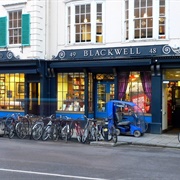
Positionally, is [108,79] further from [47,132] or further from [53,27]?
[47,132]

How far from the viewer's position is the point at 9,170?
955cm

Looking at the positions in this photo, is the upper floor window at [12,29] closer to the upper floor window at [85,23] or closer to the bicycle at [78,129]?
the upper floor window at [85,23]

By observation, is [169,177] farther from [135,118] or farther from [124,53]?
[124,53]

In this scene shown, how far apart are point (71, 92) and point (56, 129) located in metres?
4.68

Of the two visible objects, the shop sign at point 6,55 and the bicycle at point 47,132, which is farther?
the shop sign at point 6,55

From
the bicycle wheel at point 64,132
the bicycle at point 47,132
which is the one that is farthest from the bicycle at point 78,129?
the bicycle at point 47,132

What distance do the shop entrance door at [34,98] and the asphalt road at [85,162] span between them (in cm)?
525

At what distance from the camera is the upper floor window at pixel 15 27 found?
21.3 metres

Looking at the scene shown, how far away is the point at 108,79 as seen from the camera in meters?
20.4

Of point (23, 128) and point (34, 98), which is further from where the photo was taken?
point (34, 98)

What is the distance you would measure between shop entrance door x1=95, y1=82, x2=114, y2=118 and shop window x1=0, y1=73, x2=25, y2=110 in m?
4.17

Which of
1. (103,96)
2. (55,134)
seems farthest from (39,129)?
(103,96)

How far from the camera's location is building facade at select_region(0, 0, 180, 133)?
18.3m

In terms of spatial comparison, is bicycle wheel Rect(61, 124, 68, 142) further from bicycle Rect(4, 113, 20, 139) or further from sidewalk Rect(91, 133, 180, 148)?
bicycle Rect(4, 113, 20, 139)
